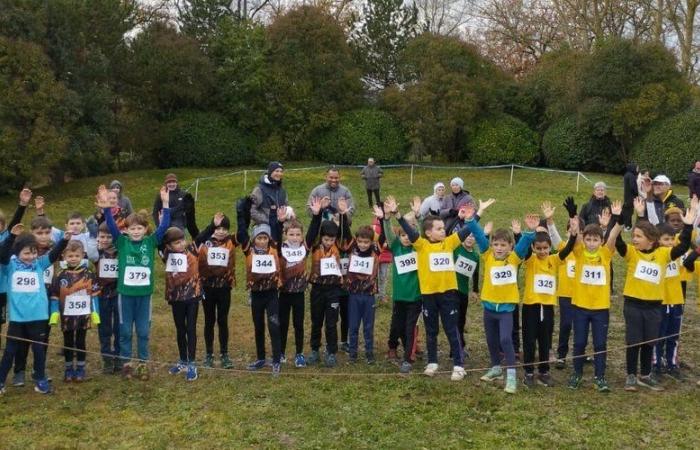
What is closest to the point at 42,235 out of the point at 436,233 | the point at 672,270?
the point at 436,233

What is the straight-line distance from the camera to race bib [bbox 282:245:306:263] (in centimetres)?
653

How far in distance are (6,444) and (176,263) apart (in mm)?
2109

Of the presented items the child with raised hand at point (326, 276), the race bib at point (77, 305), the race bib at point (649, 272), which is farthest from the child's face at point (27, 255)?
the race bib at point (649, 272)

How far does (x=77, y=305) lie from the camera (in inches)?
245

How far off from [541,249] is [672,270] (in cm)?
132

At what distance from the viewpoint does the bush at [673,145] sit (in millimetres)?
22781

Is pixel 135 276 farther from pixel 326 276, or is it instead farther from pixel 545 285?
pixel 545 285

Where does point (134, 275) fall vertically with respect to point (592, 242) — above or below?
below

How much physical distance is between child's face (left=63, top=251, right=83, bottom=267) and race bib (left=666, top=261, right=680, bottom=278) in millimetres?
5765

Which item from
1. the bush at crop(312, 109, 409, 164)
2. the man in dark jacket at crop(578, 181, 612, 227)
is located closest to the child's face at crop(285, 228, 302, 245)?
the man in dark jacket at crop(578, 181, 612, 227)

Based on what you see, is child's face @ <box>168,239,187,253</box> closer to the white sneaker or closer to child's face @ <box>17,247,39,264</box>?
child's face @ <box>17,247,39,264</box>

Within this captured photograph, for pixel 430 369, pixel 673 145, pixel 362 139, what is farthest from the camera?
pixel 362 139

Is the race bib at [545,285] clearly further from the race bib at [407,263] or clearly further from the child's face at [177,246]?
the child's face at [177,246]

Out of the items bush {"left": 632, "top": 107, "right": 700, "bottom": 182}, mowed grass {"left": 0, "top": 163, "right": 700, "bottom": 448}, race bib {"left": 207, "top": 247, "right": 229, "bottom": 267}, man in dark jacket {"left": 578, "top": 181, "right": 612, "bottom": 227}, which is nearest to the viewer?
mowed grass {"left": 0, "top": 163, "right": 700, "bottom": 448}
